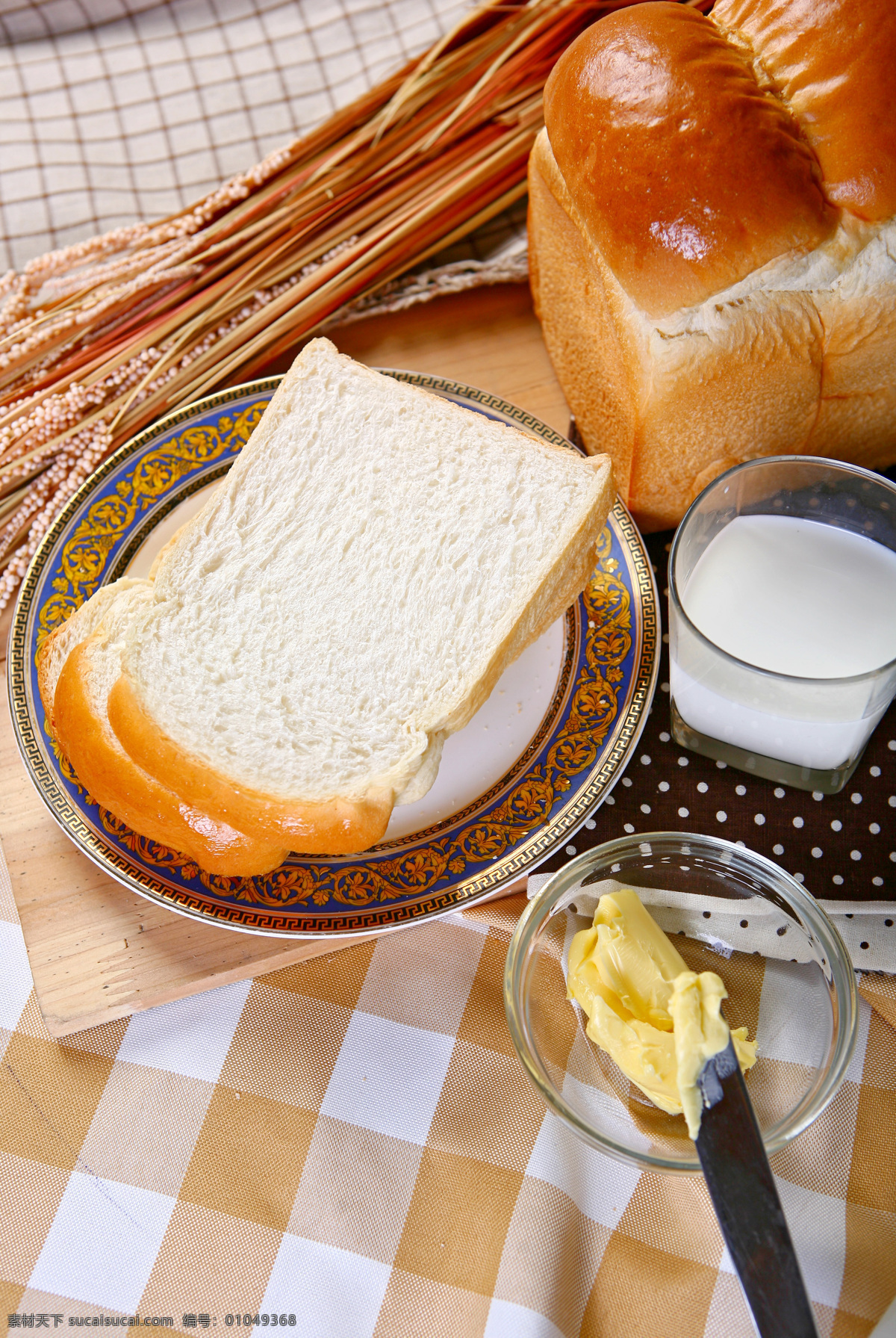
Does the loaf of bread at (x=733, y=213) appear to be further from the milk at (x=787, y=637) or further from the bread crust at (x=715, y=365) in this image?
the milk at (x=787, y=637)

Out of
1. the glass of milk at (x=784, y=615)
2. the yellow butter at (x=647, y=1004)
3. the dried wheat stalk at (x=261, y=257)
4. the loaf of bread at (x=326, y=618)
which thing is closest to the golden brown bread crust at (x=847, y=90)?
the glass of milk at (x=784, y=615)

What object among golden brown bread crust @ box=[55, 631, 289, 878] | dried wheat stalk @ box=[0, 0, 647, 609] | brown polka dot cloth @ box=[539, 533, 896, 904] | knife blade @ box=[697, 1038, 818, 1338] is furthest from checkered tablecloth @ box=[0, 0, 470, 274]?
knife blade @ box=[697, 1038, 818, 1338]

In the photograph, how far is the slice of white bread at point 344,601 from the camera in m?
1.50

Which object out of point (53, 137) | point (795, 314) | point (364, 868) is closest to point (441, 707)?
point (364, 868)

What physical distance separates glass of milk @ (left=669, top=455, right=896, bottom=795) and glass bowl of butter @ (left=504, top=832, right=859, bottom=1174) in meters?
0.20

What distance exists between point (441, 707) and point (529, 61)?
1373 millimetres

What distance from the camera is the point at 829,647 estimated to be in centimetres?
145

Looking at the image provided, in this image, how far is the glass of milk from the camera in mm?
1426

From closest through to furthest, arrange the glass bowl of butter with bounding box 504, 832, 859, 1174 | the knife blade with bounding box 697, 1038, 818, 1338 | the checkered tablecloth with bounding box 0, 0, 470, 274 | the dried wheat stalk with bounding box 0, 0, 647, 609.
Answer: the knife blade with bounding box 697, 1038, 818, 1338 → the glass bowl of butter with bounding box 504, 832, 859, 1174 → the dried wheat stalk with bounding box 0, 0, 647, 609 → the checkered tablecloth with bounding box 0, 0, 470, 274

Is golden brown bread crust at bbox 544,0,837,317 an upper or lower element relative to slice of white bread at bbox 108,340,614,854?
upper

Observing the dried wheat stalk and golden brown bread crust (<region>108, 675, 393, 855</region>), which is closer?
golden brown bread crust (<region>108, 675, 393, 855</region>)

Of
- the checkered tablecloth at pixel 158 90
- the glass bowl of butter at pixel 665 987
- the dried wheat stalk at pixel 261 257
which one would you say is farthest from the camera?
the checkered tablecloth at pixel 158 90

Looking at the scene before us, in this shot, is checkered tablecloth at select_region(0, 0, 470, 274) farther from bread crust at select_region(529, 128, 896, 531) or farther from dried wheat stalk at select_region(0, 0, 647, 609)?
bread crust at select_region(529, 128, 896, 531)

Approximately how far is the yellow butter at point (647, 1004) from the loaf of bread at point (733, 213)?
0.80m
